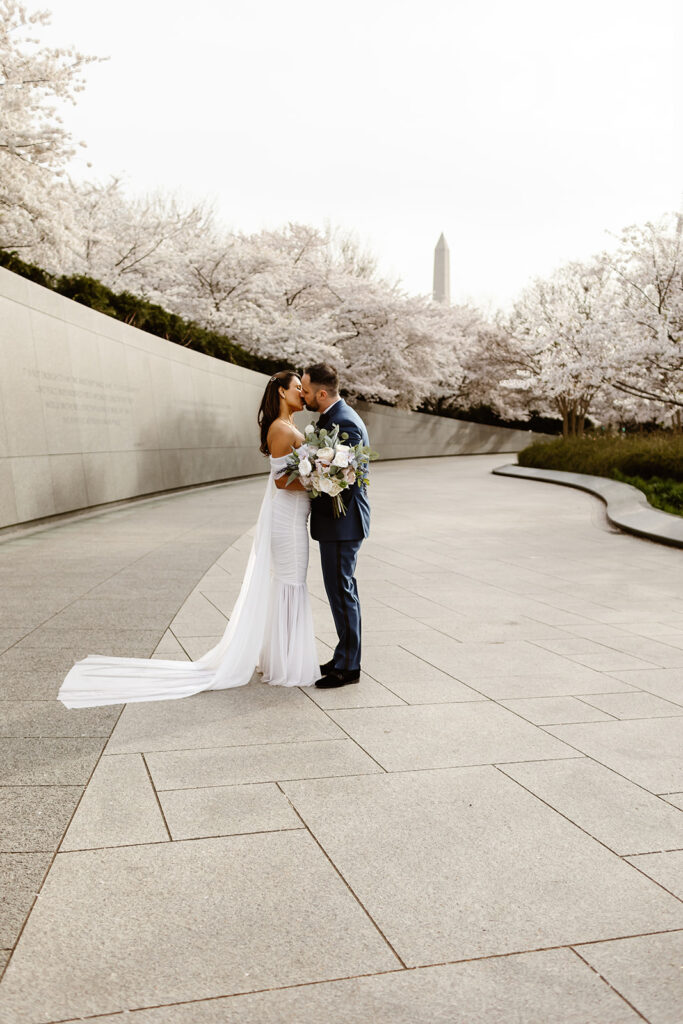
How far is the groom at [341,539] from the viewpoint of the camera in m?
5.41

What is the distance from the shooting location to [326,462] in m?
5.14

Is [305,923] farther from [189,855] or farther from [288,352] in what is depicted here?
[288,352]

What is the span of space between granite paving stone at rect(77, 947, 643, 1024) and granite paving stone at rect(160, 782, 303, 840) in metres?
1.00

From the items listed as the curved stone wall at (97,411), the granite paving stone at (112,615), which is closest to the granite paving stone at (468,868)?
the granite paving stone at (112,615)

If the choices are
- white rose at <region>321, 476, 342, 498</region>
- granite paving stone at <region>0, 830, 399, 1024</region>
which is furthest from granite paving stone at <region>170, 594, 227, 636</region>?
granite paving stone at <region>0, 830, 399, 1024</region>

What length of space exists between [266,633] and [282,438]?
3.84ft

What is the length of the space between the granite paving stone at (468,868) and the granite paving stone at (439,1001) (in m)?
0.11

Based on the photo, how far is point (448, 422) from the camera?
151ft

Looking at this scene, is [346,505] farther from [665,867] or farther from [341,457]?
[665,867]

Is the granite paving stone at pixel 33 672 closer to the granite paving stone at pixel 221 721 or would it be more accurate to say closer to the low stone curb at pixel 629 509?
the granite paving stone at pixel 221 721

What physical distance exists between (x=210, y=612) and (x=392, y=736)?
3.15 m

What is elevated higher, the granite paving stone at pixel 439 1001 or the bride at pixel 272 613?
the bride at pixel 272 613

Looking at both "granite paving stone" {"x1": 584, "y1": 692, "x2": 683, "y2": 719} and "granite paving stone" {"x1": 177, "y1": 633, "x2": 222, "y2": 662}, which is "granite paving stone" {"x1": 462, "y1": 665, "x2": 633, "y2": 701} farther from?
"granite paving stone" {"x1": 177, "y1": 633, "x2": 222, "y2": 662}

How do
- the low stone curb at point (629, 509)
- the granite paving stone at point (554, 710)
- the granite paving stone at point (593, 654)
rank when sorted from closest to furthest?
the granite paving stone at point (554, 710) < the granite paving stone at point (593, 654) < the low stone curb at point (629, 509)
